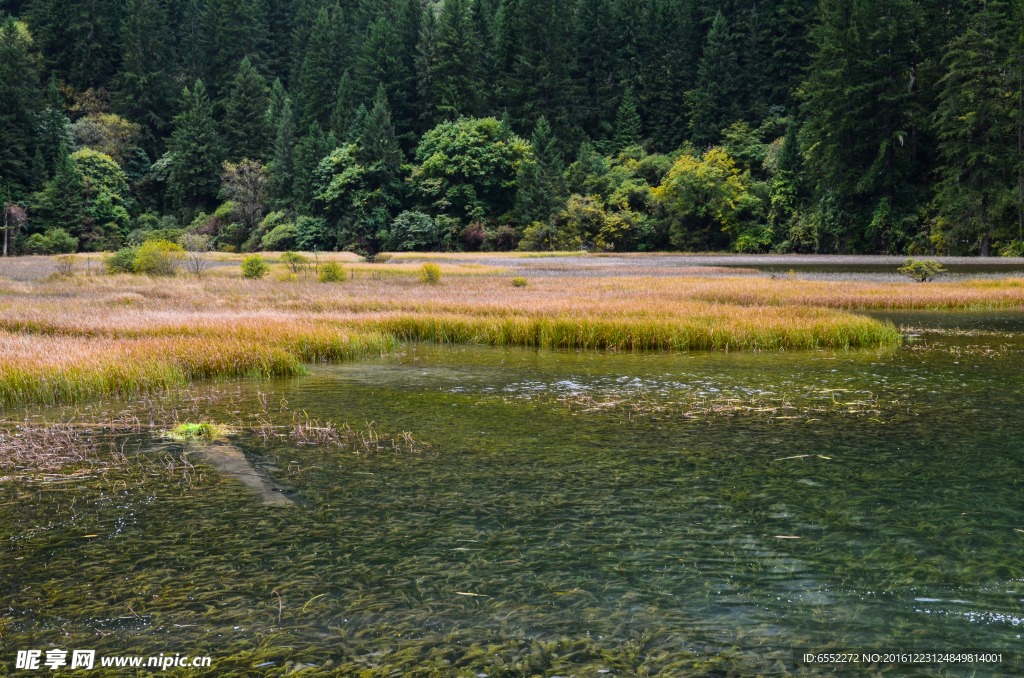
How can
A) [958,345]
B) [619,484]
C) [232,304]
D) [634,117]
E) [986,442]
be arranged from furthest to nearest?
[634,117] → [232,304] → [958,345] → [986,442] → [619,484]

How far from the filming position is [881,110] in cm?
6128

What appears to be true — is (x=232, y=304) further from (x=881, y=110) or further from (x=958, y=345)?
(x=881, y=110)

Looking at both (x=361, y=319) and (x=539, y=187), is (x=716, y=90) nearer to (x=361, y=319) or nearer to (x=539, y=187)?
(x=539, y=187)

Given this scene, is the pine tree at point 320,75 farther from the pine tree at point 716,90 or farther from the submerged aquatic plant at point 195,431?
the submerged aquatic plant at point 195,431

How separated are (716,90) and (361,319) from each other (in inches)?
2624

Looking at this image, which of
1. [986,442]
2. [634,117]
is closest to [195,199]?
[634,117]

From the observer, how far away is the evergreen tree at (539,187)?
73.9 m

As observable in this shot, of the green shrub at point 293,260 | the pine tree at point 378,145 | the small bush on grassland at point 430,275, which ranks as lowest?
the small bush on grassland at point 430,275

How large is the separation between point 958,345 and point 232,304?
20725 millimetres

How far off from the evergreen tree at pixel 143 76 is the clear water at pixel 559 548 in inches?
3709

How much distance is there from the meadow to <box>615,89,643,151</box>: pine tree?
2077 inches

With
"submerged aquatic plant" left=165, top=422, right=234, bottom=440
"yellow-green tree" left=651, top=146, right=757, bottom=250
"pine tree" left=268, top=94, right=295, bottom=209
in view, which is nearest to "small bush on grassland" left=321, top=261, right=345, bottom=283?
"submerged aquatic plant" left=165, top=422, right=234, bottom=440

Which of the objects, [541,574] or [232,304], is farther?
[232,304]

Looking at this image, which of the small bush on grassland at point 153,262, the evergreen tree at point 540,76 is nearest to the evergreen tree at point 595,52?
the evergreen tree at point 540,76
